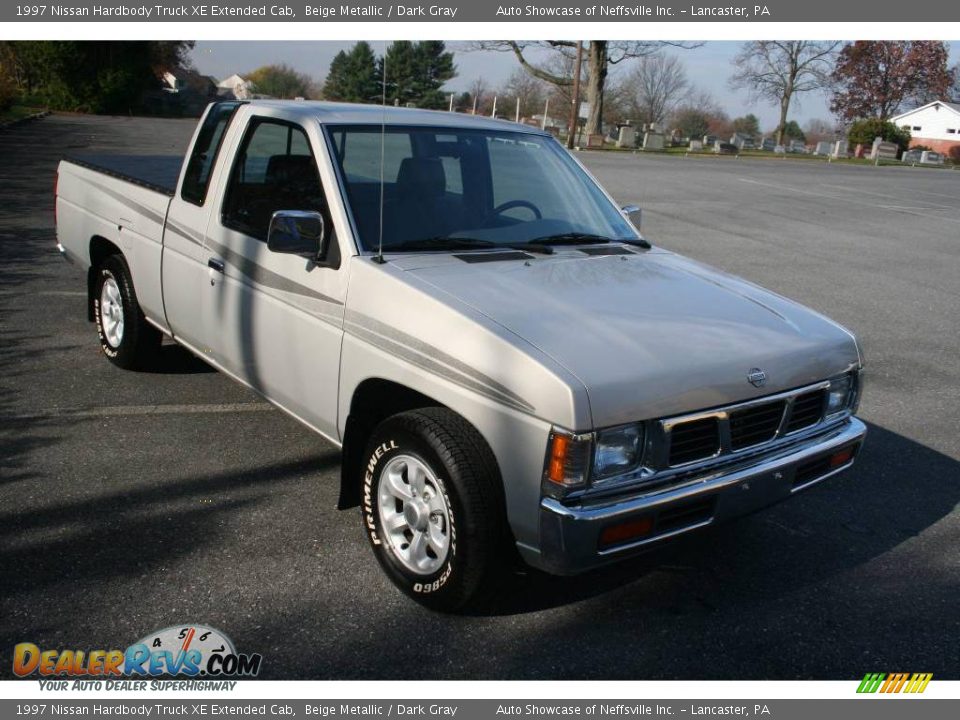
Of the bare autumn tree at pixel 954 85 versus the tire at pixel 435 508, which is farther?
the bare autumn tree at pixel 954 85

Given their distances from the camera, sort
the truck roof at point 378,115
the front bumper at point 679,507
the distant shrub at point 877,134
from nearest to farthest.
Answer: the front bumper at point 679,507, the truck roof at point 378,115, the distant shrub at point 877,134

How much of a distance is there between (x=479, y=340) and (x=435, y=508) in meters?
0.71

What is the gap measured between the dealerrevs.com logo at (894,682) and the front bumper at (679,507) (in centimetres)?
73

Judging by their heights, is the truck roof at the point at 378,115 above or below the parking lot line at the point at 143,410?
above

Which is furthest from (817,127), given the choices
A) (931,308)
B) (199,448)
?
(199,448)

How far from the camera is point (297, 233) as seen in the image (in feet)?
12.7

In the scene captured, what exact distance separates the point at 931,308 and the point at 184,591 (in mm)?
9203

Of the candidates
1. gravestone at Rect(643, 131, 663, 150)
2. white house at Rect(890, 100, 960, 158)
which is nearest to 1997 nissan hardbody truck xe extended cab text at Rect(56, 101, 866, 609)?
Answer: gravestone at Rect(643, 131, 663, 150)

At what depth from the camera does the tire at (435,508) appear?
10.7ft

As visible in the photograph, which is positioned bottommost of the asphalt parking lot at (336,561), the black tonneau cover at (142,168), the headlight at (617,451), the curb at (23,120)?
the asphalt parking lot at (336,561)

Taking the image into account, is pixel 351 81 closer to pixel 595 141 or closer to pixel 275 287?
pixel 275 287

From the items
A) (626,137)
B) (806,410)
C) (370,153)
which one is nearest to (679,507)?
(806,410)

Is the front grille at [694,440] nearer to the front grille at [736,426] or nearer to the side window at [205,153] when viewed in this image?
the front grille at [736,426]

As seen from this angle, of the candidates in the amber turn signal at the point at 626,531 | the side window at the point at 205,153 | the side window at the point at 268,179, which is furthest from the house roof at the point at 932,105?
the amber turn signal at the point at 626,531
